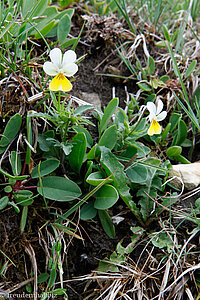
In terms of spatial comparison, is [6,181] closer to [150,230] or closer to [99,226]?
[99,226]

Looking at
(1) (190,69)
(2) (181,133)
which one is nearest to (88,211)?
(2) (181,133)

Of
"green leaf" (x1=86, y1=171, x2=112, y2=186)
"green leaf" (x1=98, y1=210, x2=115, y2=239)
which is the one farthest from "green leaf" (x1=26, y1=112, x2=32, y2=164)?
"green leaf" (x1=98, y1=210, x2=115, y2=239)

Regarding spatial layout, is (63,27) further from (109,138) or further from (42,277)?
(42,277)

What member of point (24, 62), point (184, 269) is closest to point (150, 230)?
point (184, 269)

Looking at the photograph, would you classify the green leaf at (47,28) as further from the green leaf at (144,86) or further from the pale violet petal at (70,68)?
the green leaf at (144,86)

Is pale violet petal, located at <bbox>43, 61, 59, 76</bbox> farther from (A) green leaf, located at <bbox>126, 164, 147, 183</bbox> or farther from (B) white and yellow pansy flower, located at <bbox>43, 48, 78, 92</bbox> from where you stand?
(A) green leaf, located at <bbox>126, 164, 147, 183</bbox>
